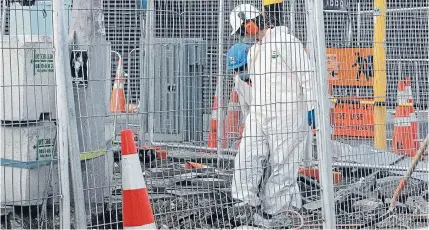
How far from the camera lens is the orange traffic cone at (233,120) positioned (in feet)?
24.3

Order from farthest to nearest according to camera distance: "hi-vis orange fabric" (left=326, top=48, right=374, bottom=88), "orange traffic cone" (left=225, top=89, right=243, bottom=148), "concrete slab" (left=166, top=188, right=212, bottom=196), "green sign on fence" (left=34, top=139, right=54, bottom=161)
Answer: "orange traffic cone" (left=225, top=89, right=243, bottom=148)
"hi-vis orange fabric" (left=326, top=48, right=374, bottom=88)
"concrete slab" (left=166, top=188, right=212, bottom=196)
"green sign on fence" (left=34, top=139, right=54, bottom=161)

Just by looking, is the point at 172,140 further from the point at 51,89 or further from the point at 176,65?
the point at 51,89

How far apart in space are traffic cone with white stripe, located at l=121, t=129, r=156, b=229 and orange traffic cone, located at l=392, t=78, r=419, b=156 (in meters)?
3.10

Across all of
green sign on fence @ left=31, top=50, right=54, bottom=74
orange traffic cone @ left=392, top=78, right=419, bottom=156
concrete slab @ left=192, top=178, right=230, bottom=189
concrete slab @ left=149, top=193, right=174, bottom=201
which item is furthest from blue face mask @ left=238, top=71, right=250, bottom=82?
green sign on fence @ left=31, top=50, right=54, bottom=74

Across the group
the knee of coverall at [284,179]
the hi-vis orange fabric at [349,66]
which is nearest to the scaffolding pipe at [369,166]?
the knee of coverall at [284,179]

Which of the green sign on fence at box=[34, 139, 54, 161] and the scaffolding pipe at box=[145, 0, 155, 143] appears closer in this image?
the green sign on fence at box=[34, 139, 54, 161]

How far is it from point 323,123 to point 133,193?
4.99 feet

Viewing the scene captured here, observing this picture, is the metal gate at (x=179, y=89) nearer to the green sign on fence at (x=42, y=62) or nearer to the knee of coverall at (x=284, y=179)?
the knee of coverall at (x=284, y=179)

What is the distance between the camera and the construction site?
5.72 meters

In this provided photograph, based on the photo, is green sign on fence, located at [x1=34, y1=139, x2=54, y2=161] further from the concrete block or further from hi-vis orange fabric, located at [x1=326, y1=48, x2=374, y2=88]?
hi-vis orange fabric, located at [x1=326, y1=48, x2=374, y2=88]

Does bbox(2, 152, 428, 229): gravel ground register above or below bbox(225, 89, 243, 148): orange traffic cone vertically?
below

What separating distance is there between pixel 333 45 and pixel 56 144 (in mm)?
2541

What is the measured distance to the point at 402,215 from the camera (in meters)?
7.29

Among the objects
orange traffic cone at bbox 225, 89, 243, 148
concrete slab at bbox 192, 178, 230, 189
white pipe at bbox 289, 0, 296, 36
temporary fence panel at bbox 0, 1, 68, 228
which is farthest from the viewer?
orange traffic cone at bbox 225, 89, 243, 148
